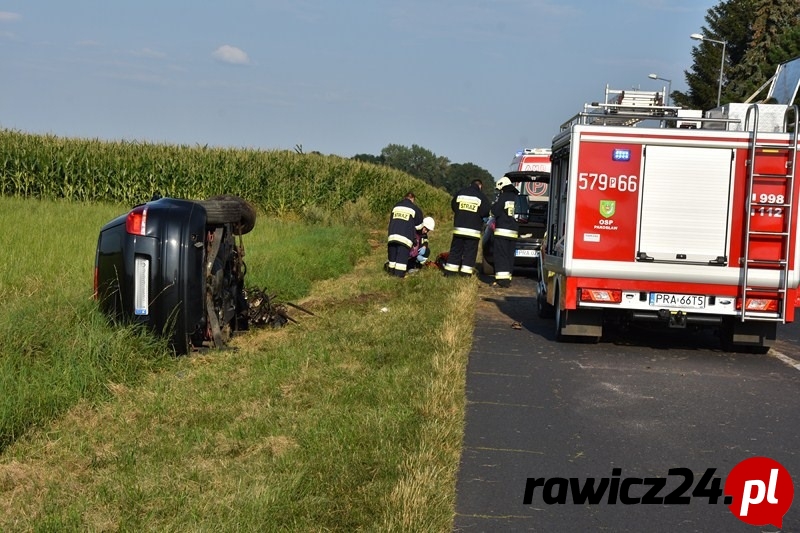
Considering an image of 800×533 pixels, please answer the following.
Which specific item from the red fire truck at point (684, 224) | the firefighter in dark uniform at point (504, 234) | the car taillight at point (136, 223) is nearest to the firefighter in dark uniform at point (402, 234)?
the firefighter in dark uniform at point (504, 234)

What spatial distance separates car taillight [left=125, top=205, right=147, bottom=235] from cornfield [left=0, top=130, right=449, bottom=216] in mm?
19004

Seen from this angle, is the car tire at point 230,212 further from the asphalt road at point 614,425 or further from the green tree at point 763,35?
the green tree at point 763,35

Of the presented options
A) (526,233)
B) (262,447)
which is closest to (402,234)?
(526,233)

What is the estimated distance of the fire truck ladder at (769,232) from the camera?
33.8 feet

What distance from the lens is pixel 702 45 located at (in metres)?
68.9

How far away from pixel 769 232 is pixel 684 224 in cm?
90

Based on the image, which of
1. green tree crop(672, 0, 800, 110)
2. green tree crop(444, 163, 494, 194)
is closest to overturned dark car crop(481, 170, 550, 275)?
green tree crop(672, 0, 800, 110)

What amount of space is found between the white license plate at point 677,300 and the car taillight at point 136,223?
555 cm

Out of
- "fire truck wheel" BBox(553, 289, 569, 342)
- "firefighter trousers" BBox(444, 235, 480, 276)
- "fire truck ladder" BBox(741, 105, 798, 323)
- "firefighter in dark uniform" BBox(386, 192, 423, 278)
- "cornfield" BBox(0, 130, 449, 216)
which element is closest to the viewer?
"fire truck ladder" BBox(741, 105, 798, 323)

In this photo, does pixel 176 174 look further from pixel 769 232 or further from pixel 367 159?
pixel 367 159

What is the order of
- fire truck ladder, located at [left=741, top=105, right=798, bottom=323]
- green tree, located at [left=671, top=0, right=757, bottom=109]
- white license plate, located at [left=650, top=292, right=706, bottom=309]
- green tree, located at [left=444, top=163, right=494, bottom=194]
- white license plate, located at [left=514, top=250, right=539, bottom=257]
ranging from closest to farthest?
fire truck ladder, located at [left=741, top=105, right=798, bottom=323] → white license plate, located at [left=650, top=292, right=706, bottom=309] → white license plate, located at [left=514, top=250, right=539, bottom=257] → green tree, located at [left=671, top=0, right=757, bottom=109] → green tree, located at [left=444, top=163, right=494, bottom=194]

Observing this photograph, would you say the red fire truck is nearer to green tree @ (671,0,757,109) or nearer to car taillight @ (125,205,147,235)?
car taillight @ (125,205,147,235)

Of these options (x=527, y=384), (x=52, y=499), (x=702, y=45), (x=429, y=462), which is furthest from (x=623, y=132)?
(x=702, y=45)

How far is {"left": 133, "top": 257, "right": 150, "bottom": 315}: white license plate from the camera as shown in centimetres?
A: 856
